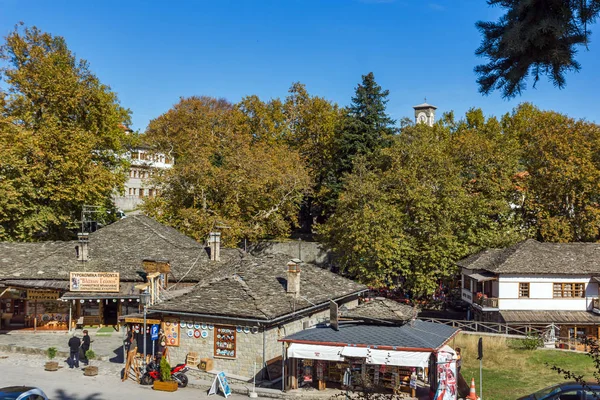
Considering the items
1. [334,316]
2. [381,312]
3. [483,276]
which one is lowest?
[334,316]

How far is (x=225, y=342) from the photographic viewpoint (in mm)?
24219

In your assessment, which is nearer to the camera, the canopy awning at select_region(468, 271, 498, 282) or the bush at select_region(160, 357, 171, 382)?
the bush at select_region(160, 357, 171, 382)

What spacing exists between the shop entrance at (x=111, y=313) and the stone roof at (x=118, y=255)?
209 centimetres

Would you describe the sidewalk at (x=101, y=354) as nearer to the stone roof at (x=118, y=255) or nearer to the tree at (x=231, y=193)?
the stone roof at (x=118, y=255)

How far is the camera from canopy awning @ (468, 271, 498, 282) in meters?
39.2

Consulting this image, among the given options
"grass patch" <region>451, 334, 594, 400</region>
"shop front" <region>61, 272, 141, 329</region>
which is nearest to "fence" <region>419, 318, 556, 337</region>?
"grass patch" <region>451, 334, 594, 400</region>

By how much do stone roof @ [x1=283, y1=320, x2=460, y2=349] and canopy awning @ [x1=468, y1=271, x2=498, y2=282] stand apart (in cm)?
1685

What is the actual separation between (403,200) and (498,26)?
36337mm

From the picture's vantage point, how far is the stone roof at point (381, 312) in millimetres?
22625

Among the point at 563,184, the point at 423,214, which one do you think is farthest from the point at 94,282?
the point at 563,184

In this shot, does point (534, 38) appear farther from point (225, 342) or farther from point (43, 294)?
point (43, 294)

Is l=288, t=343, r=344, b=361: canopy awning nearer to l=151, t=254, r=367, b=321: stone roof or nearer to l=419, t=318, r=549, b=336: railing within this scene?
l=151, t=254, r=367, b=321: stone roof

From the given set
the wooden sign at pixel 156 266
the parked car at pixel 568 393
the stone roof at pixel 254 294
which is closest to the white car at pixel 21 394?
the stone roof at pixel 254 294

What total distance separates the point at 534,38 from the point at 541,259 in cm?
3498
